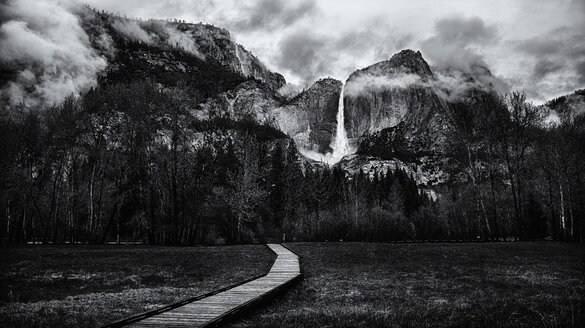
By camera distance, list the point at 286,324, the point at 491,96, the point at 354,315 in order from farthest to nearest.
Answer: the point at 491,96, the point at 354,315, the point at 286,324

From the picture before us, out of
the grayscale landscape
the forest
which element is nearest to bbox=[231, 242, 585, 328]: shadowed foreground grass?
the grayscale landscape

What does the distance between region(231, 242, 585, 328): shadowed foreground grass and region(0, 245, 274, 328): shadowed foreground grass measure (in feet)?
13.5

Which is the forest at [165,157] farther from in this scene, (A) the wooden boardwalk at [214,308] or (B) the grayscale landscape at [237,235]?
(A) the wooden boardwalk at [214,308]

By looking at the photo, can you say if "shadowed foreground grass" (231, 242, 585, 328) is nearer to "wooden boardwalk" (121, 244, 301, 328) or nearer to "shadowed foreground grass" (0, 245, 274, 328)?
"wooden boardwalk" (121, 244, 301, 328)

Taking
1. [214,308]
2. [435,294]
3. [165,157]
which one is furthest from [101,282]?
[165,157]

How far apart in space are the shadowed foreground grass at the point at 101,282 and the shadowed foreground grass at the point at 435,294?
13.5 feet

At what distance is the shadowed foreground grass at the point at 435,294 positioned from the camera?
892 centimetres

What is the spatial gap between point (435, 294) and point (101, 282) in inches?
564

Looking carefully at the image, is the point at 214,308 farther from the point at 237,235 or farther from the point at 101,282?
the point at 237,235

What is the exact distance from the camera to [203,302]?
11.0 m

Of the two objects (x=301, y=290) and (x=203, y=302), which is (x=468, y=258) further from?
(x=203, y=302)

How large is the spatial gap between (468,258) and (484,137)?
26865 millimetres

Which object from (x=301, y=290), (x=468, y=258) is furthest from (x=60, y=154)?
(x=468, y=258)

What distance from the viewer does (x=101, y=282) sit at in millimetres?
17219
